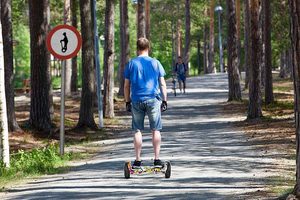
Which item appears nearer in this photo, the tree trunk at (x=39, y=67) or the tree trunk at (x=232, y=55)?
the tree trunk at (x=39, y=67)

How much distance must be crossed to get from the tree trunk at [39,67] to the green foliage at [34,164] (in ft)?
21.7

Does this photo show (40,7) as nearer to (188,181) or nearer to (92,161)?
(92,161)

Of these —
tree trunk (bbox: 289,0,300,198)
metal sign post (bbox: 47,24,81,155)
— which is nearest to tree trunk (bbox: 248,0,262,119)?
metal sign post (bbox: 47,24,81,155)

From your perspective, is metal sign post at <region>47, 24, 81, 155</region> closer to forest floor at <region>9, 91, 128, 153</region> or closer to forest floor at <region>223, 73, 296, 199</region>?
forest floor at <region>223, 73, 296, 199</region>

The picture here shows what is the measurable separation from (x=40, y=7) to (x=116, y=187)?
41.3 feet

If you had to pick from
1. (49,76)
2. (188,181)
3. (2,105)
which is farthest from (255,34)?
(188,181)

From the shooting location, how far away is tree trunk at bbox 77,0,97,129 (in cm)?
2436

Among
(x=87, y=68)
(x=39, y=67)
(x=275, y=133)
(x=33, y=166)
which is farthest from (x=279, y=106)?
(x=33, y=166)

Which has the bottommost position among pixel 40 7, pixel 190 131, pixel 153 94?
pixel 190 131

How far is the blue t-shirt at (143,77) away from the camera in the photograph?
11438 mm

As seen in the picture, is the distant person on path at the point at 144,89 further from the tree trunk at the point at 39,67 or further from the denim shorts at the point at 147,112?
the tree trunk at the point at 39,67

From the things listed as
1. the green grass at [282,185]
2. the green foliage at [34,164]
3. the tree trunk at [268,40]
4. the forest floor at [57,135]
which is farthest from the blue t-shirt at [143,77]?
the tree trunk at [268,40]

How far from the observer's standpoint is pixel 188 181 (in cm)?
1122

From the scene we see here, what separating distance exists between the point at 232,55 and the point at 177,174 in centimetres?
2303
